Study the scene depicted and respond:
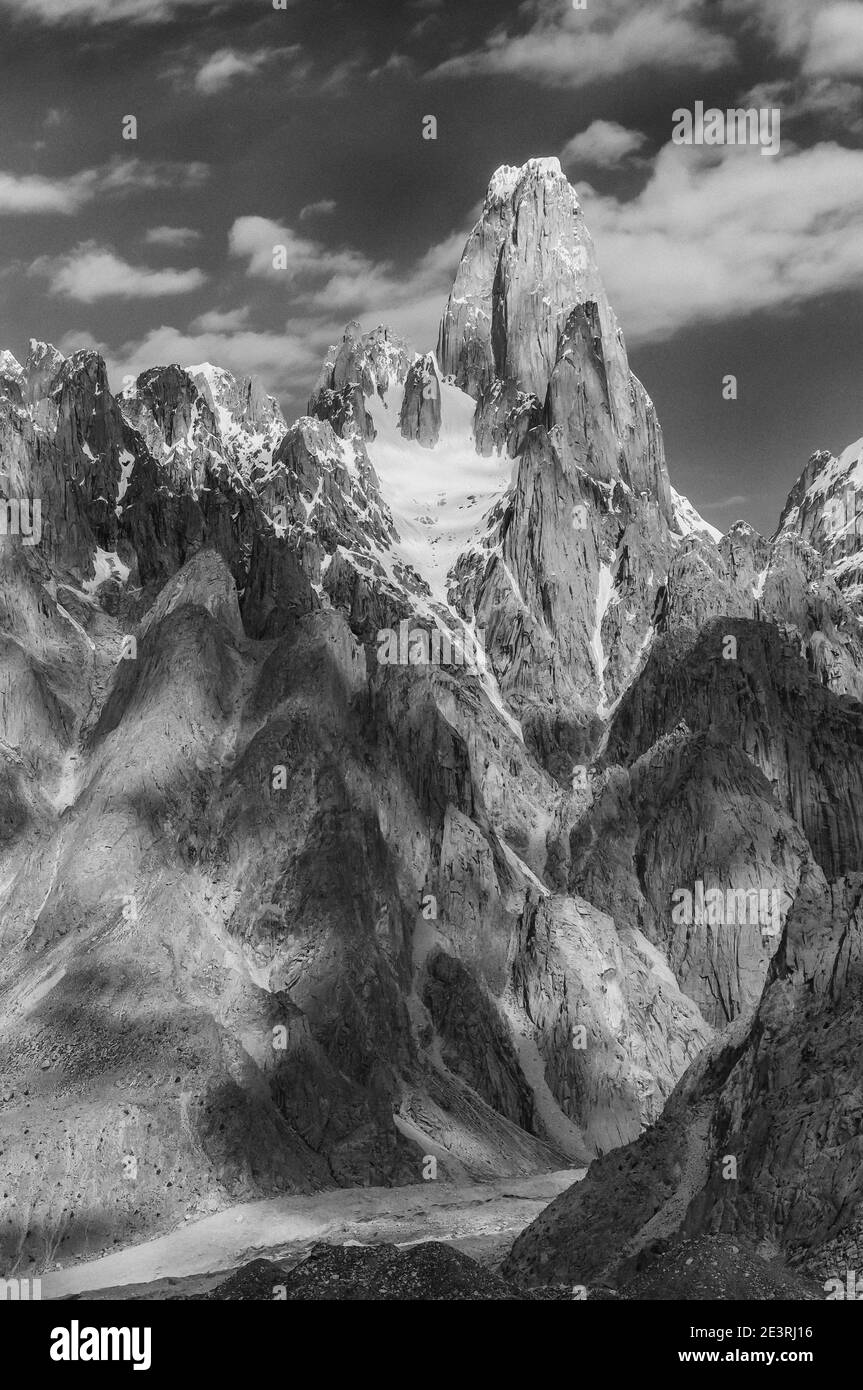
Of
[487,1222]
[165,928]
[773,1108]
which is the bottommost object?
[487,1222]

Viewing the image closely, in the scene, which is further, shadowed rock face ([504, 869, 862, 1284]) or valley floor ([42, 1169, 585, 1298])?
valley floor ([42, 1169, 585, 1298])

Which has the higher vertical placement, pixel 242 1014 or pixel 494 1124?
pixel 242 1014

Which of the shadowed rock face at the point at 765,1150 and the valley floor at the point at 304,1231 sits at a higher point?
the shadowed rock face at the point at 765,1150

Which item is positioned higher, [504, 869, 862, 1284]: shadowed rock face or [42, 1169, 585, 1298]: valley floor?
[504, 869, 862, 1284]: shadowed rock face

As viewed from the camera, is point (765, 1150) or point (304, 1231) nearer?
point (765, 1150)

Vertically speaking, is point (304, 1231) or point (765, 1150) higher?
point (765, 1150)

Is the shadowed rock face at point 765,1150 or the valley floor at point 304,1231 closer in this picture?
the shadowed rock face at point 765,1150

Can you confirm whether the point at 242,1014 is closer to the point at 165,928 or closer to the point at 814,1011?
the point at 165,928
